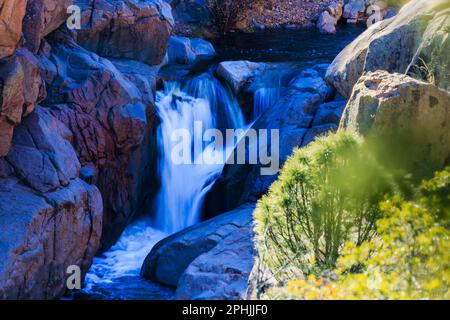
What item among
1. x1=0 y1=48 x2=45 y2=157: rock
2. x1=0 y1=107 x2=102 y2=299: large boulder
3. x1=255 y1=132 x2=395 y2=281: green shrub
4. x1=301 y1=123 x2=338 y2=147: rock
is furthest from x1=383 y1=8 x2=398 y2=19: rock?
x1=255 y1=132 x2=395 y2=281: green shrub

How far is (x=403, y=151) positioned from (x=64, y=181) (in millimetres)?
5519

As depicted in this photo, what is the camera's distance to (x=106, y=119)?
1268cm

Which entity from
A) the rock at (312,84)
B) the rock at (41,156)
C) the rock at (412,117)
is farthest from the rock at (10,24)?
the rock at (312,84)

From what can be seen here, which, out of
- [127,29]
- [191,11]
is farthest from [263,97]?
[191,11]

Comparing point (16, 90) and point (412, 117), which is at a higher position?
point (412, 117)

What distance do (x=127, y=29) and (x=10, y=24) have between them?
6.08 meters

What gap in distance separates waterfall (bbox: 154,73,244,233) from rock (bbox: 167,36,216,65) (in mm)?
1789

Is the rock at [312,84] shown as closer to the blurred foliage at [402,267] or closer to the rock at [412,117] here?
the rock at [412,117]

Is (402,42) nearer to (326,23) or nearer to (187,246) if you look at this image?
(187,246)

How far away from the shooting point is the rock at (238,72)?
1590cm

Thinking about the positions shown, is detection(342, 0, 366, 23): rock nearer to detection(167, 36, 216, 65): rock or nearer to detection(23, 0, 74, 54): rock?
detection(167, 36, 216, 65): rock

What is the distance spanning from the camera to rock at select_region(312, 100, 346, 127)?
43.5 feet

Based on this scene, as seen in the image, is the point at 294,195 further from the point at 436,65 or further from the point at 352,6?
the point at 352,6

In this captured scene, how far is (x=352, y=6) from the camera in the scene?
24.6m
